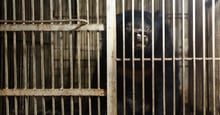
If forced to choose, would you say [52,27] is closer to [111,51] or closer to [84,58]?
[111,51]

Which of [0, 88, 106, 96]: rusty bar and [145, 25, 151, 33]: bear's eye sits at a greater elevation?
[145, 25, 151, 33]: bear's eye

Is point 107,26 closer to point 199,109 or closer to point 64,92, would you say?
point 64,92

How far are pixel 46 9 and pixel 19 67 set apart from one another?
2.39ft

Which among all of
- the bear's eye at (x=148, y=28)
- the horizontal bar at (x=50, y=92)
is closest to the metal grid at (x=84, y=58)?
the horizontal bar at (x=50, y=92)

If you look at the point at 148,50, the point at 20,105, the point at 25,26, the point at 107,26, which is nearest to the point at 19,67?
the point at 20,105

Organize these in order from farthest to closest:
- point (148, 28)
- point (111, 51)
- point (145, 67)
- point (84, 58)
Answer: point (84, 58) < point (145, 67) < point (148, 28) < point (111, 51)

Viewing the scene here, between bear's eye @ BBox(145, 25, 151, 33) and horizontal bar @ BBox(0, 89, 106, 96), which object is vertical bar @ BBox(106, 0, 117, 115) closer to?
horizontal bar @ BBox(0, 89, 106, 96)

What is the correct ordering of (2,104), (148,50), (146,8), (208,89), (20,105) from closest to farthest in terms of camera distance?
(2,104), (208,89), (20,105), (148,50), (146,8)

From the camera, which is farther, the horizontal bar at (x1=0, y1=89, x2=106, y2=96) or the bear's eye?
the bear's eye

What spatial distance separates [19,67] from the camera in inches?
109

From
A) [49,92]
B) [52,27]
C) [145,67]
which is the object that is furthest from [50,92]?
[145,67]

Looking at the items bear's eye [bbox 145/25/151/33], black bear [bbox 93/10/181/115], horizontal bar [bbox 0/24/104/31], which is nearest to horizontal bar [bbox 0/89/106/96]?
horizontal bar [bbox 0/24/104/31]

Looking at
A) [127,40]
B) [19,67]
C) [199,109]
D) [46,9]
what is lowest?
[199,109]

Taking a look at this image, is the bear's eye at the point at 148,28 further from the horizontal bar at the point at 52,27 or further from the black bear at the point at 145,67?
the horizontal bar at the point at 52,27
